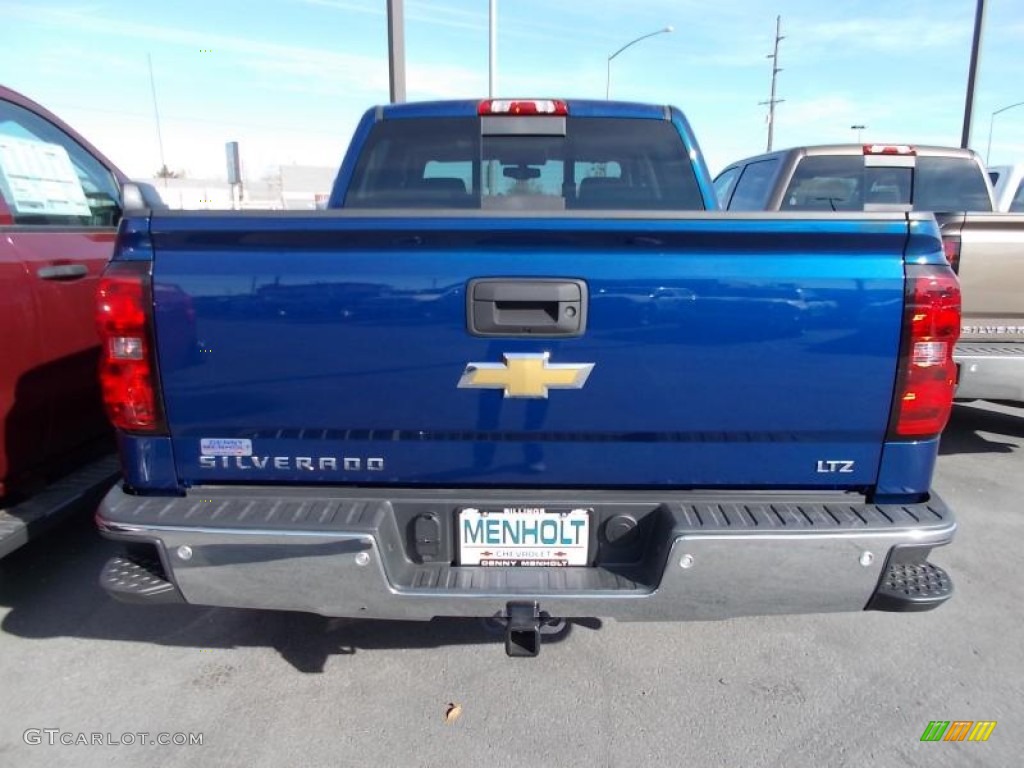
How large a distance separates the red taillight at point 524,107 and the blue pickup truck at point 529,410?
1454mm

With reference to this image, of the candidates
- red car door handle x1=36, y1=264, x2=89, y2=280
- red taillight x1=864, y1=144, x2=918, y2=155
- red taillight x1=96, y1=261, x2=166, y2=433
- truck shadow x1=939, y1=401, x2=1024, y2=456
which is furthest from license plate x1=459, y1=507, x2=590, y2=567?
red taillight x1=864, y1=144, x2=918, y2=155

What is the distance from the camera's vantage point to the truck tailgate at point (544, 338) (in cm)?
202

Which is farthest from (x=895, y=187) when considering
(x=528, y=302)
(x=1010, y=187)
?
(x=528, y=302)

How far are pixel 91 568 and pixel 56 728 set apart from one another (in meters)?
1.26

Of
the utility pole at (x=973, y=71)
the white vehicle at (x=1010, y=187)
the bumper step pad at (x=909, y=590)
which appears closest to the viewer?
the bumper step pad at (x=909, y=590)

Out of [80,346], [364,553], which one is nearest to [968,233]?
[364,553]

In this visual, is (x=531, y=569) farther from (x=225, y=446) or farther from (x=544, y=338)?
(x=225, y=446)

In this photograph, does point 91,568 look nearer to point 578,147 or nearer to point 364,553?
point 364,553

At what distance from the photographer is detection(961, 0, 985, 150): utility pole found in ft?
42.4

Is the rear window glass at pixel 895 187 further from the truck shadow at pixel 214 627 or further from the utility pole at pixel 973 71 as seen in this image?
the utility pole at pixel 973 71

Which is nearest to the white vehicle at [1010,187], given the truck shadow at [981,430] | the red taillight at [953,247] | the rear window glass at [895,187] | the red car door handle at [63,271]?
the rear window glass at [895,187]

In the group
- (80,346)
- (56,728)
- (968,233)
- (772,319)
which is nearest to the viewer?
(772,319)

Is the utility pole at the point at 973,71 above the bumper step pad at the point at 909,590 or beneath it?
above

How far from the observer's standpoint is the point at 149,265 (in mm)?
2045
